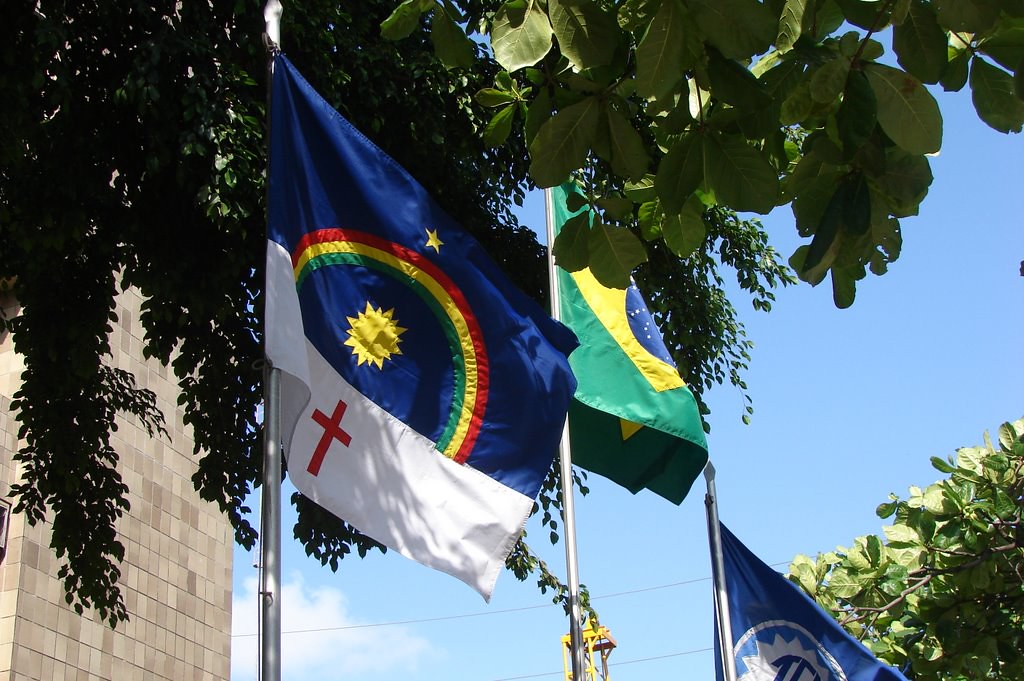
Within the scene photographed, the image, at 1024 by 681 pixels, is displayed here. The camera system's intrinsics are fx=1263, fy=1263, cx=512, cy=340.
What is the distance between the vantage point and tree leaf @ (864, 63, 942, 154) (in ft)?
10.8

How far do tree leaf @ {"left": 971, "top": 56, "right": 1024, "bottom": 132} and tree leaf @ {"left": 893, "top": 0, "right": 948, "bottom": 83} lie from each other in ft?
0.72

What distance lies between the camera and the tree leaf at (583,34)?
144 inches

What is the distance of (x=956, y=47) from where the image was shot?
3775 millimetres

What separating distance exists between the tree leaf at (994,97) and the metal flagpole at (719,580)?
16.8ft

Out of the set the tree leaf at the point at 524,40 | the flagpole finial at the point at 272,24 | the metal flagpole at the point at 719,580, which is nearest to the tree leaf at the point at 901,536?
the metal flagpole at the point at 719,580

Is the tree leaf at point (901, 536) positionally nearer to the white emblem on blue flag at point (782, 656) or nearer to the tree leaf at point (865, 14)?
the white emblem on blue flag at point (782, 656)

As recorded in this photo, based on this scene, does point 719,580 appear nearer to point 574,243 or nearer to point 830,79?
point 574,243

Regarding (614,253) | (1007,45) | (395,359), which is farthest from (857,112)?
(395,359)

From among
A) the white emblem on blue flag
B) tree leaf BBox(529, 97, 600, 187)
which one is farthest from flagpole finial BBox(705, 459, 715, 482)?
tree leaf BBox(529, 97, 600, 187)

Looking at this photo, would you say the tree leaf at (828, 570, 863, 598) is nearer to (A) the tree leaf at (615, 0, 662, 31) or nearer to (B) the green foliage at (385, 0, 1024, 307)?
(B) the green foliage at (385, 0, 1024, 307)

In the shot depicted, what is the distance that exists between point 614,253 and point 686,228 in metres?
0.36

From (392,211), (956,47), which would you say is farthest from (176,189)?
(956,47)

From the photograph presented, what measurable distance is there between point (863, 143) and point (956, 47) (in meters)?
0.69

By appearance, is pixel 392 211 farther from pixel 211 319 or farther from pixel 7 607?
pixel 7 607
